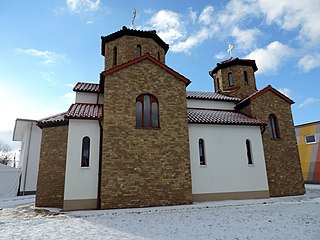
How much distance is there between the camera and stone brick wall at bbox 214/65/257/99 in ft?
59.7

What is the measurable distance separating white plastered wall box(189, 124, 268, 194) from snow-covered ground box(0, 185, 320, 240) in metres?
2.87

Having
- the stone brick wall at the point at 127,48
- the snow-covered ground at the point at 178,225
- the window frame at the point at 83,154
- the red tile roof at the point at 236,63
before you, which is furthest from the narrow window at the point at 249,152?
the window frame at the point at 83,154

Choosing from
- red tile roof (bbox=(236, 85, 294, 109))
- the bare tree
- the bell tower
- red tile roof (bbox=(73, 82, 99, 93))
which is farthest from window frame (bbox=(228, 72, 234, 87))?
the bare tree

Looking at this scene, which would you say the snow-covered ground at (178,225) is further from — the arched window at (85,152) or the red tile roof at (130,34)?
the red tile roof at (130,34)

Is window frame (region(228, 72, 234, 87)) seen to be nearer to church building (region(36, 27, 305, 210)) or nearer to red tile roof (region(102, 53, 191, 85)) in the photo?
church building (region(36, 27, 305, 210))

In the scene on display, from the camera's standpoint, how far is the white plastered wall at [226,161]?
11773 mm

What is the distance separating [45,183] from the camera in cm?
1113

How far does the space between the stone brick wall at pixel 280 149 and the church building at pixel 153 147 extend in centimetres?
6

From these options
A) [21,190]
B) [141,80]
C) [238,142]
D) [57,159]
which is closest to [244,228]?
[238,142]

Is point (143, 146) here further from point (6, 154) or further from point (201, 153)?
point (6, 154)

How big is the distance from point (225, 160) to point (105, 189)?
6.72 m

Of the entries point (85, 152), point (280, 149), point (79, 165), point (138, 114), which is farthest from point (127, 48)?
point (280, 149)

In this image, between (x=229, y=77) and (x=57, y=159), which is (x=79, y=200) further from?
(x=229, y=77)

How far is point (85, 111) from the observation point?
11484mm
